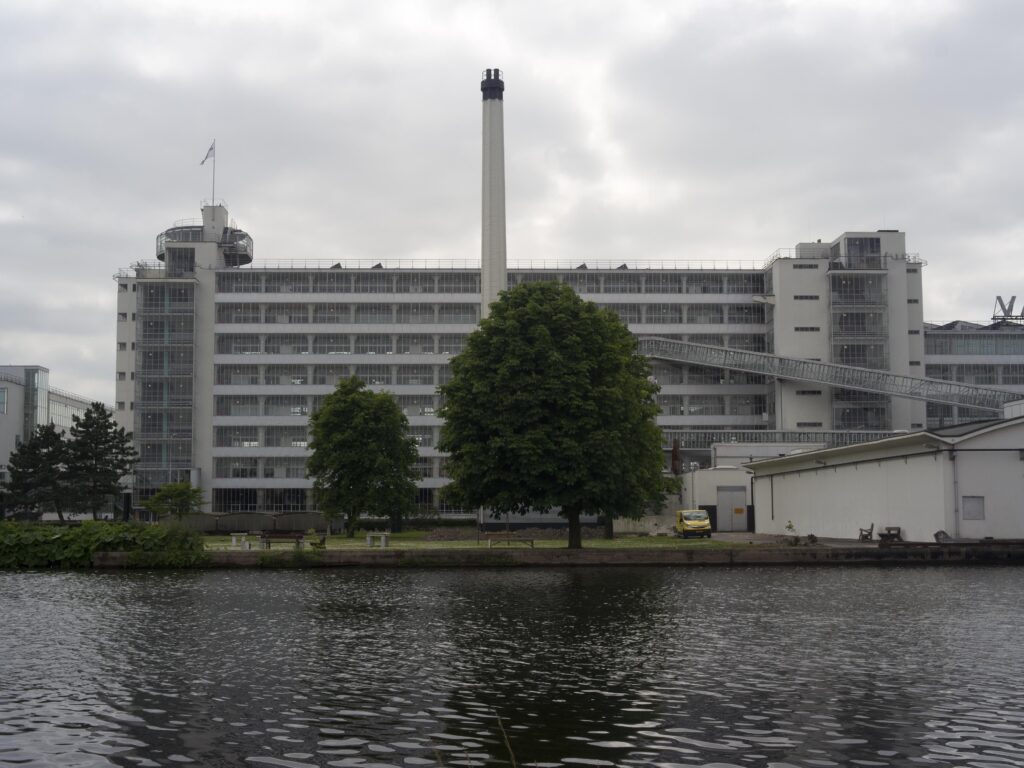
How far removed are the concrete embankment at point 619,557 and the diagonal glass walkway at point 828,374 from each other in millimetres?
57069

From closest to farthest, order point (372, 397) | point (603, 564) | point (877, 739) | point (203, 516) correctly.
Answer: point (877, 739) → point (603, 564) → point (372, 397) → point (203, 516)

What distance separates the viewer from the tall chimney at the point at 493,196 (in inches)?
4013

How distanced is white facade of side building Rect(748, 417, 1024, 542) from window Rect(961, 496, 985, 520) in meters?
0.01

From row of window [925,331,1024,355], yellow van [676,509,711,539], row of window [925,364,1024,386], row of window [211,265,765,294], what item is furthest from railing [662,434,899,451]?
yellow van [676,509,711,539]

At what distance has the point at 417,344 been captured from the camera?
119062 mm

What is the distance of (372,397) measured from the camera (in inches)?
3415

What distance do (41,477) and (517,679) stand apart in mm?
85831

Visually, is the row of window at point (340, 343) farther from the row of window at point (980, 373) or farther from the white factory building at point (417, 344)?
the row of window at point (980, 373)

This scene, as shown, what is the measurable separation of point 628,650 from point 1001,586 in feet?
67.4

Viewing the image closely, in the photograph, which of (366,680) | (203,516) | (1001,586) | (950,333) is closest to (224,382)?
(203,516)

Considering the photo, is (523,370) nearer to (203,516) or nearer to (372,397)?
(372,397)

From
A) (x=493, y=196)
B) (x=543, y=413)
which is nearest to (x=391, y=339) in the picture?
(x=493, y=196)

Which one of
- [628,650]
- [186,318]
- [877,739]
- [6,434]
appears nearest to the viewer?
[877,739]

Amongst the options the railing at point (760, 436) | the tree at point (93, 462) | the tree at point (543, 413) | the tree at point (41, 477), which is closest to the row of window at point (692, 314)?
the railing at point (760, 436)
